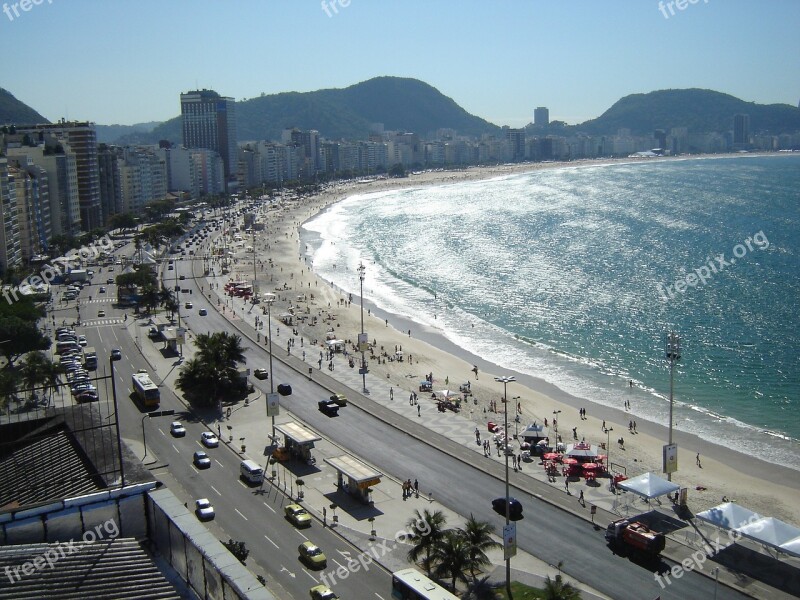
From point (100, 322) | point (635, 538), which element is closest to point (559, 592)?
point (635, 538)

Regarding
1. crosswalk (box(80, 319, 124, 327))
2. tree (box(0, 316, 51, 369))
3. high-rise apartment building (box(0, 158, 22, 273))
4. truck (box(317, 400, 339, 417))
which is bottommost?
truck (box(317, 400, 339, 417))

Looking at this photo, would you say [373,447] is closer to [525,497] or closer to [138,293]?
[525,497]

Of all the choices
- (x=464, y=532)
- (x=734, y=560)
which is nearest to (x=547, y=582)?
(x=464, y=532)

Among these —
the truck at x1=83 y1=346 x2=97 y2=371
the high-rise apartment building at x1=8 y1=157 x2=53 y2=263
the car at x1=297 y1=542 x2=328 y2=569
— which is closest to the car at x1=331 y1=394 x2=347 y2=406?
the car at x1=297 y1=542 x2=328 y2=569

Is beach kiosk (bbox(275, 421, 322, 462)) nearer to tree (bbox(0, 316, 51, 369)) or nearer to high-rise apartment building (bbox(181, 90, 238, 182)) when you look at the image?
tree (bbox(0, 316, 51, 369))

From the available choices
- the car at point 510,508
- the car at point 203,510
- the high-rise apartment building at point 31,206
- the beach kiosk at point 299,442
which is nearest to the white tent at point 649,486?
the car at point 510,508
